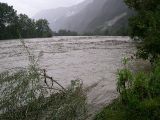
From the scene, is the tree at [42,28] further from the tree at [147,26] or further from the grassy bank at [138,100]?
the grassy bank at [138,100]

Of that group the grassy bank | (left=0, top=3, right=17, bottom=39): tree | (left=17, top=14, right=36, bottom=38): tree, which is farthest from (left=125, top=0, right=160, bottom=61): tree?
(left=17, top=14, right=36, bottom=38): tree

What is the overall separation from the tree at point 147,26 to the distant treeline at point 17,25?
68132 millimetres

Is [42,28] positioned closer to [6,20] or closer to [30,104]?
[6,20]

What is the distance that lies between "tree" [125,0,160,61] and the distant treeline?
6813 centimetres

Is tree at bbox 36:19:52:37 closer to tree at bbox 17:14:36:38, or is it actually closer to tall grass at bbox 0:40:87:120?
tree at bbox 17:14:36:38

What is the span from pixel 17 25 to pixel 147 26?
3267 inches

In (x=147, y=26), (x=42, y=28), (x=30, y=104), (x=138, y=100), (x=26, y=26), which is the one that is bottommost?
(x=30, y=104)

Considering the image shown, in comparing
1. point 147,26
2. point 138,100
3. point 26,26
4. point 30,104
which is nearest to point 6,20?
point 26,26

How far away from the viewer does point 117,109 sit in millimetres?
12922

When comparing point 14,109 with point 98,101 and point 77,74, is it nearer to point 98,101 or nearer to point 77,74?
point 98,101

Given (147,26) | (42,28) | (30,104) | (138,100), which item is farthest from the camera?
(42,28)

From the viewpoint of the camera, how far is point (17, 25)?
99438 millimetres

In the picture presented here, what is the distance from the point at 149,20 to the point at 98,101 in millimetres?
5074

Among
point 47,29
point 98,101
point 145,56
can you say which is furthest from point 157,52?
point 47,29
